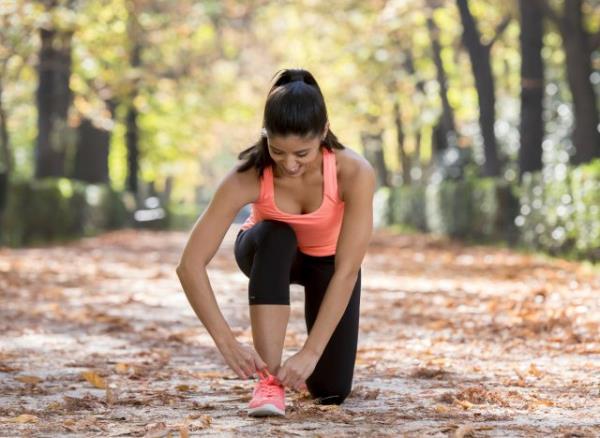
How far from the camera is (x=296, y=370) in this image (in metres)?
5.12

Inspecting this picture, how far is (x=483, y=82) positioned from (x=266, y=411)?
21.3 meters

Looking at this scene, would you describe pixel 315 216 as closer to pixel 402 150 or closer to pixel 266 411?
pixel 266 411

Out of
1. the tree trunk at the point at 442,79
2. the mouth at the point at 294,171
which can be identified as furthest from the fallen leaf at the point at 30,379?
the tree trunk at the point at 442,79

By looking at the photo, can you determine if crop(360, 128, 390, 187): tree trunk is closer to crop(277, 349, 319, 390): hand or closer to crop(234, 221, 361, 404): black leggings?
crop(234, 221, 361, 404): black leggings

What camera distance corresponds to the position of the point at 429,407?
18.1 feet

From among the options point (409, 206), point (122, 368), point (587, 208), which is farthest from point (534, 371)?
point (409, 206)

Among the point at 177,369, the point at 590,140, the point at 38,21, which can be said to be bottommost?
the point at 177,369

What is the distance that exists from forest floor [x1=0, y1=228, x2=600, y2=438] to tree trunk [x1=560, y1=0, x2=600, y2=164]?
3626mm

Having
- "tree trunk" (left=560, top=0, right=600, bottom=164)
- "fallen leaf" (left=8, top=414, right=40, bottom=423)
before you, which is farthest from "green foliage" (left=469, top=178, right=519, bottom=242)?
"fallen leaf" (left=8, top=414, right=40, bottom=423)

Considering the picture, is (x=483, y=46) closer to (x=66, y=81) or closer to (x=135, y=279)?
(x=66, y=81)

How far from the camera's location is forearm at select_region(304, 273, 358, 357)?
523cm

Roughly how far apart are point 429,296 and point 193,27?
19.2 m

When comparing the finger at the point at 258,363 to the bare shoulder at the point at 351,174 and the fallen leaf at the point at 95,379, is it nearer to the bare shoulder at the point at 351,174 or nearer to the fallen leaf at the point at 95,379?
the bare shoulder at the point at 351,174

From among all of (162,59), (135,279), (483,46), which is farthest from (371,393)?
(162,59)
